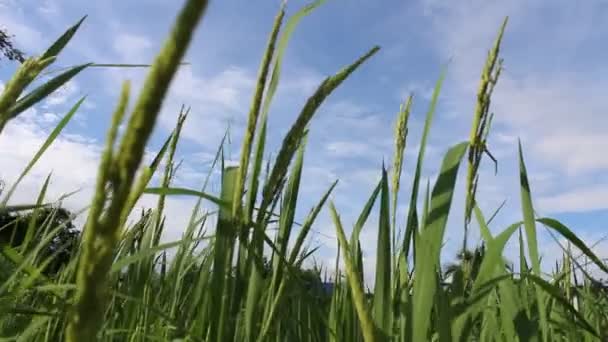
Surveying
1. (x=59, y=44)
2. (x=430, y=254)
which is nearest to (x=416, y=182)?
(x=430, y=254)

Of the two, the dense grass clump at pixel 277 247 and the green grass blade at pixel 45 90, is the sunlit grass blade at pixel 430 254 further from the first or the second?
the green grass blade at pixel 45 90

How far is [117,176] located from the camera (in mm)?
385

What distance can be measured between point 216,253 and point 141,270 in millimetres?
884

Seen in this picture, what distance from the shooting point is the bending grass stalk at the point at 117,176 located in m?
0.35

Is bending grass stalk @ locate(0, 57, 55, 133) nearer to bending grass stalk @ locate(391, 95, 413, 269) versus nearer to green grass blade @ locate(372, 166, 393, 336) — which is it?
green grass blade @ locate(372, 166, 393, 336)

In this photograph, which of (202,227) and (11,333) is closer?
(11,333)

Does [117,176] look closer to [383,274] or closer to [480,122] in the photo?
[383,274]

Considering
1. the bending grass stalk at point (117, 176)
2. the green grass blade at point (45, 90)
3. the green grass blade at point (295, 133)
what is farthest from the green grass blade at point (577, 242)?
the bending grass stalk at point (117, 176)

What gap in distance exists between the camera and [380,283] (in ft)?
3.92

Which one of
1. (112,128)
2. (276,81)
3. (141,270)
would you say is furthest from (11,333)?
(112,128)

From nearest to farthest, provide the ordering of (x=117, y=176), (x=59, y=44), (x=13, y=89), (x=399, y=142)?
(x=117, y=176), (x=13, y=89), (x=59, y=44), (x=399, y=142)

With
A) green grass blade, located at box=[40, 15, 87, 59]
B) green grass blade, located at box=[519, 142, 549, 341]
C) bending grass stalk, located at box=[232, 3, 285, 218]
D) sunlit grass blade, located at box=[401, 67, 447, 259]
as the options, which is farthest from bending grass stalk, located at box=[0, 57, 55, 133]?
green grass blade, located at box=[519, 142, 549, 341]

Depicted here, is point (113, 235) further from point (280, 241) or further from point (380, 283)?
point (280, 241)

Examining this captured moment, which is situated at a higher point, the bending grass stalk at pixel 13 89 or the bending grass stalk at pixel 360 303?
the bending grass stalk at pixel 13 89
